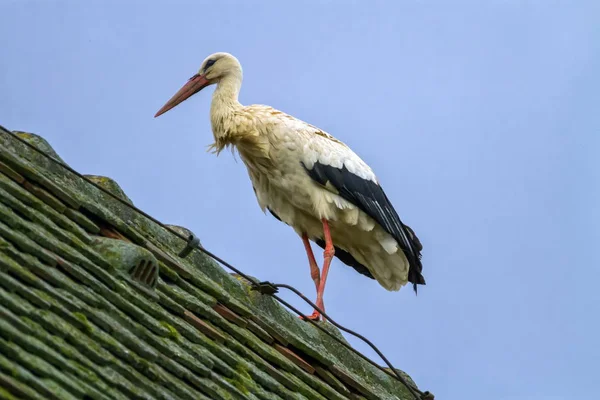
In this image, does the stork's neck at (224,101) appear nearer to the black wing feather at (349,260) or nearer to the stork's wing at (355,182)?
the stork's wing at (355,182)

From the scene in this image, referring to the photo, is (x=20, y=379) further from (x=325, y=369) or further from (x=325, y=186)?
(x=325, y=186)

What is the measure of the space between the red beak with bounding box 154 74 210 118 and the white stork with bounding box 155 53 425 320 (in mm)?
364

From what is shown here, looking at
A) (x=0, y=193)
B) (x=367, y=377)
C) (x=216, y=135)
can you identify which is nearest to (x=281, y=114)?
(x=216, y=135)

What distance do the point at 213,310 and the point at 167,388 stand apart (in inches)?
43.8

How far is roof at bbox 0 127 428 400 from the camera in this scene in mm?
3373

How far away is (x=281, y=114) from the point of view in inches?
399

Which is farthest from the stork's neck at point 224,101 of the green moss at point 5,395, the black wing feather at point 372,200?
the green moss at point 5,395

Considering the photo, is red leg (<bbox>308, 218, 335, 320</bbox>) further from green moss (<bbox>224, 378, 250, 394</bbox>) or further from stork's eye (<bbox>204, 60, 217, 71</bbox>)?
green moss (<bbox>224, 378, 250, 394</bbox>)

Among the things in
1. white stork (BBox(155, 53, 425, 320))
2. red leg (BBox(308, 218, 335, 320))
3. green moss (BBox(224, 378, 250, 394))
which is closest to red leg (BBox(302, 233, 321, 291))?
white stork (BBox(155, 53, 425, 320))

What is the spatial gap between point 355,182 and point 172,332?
5.93 m

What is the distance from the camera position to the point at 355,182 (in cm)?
1005

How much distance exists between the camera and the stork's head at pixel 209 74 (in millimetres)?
10914

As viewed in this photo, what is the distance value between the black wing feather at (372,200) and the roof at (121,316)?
153 inches

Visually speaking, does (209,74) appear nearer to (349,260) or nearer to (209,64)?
(209,64)
